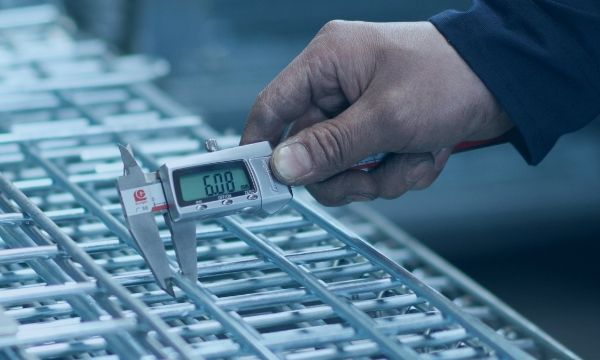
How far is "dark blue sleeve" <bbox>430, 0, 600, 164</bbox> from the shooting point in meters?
1.29

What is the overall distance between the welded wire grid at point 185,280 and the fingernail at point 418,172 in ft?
0.39

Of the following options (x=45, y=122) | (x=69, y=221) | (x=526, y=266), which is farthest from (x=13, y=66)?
(x=526, y=266)

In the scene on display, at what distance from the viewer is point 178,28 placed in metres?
2.60

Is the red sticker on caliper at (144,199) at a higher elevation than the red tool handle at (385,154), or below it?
below

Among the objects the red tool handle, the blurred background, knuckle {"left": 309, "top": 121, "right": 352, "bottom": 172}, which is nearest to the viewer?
knuckle {"left": 309, "top": 121, "right": 352, "bottom": 172}

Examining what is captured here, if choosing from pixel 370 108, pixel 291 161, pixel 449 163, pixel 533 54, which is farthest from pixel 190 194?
pixel 449 163

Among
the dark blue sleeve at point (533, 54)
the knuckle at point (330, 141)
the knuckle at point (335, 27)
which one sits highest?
the knuckle at point (335, 27)

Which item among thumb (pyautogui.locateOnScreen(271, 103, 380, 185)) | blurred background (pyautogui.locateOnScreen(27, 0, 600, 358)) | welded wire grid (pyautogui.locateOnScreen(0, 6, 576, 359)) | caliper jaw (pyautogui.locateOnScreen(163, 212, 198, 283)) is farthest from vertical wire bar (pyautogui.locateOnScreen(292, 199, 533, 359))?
blurred background (pyautogui.locateOnScreen(27, 0, 600, 358))

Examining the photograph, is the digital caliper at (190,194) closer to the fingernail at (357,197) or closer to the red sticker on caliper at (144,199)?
the red sticker on caliper at (144,199)

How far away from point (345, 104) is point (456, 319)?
1.18 feet

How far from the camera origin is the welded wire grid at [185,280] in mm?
999

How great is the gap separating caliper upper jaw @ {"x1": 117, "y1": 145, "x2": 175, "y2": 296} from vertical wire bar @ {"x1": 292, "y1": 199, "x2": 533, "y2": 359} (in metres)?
0.29

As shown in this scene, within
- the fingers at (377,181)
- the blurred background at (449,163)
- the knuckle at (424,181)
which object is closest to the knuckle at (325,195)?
the fingers at (377,181)

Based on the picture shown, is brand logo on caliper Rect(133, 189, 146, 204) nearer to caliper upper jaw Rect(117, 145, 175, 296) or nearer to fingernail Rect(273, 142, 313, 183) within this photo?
caliper upper jaw Rect(117, 145, 175, 296)
